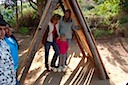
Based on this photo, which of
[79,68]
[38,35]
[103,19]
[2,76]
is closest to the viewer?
[2,76]

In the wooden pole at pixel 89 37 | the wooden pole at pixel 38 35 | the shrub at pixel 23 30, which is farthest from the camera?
the shrub at pixel 23 30

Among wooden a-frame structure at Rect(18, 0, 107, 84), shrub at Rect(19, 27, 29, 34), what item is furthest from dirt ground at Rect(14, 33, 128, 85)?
shrub at Rect(19, 27, 29, 34)

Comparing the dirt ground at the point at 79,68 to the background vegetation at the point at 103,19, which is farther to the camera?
the background vegetation at the point at 103,19

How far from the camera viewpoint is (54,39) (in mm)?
5812

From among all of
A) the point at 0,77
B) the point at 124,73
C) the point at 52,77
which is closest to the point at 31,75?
the point at 52,77

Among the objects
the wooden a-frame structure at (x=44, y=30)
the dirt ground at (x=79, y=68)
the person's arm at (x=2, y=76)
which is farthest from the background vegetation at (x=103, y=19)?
the person's arm at (x=2, y=76)

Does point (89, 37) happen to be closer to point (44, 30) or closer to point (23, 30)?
point (44, 30)

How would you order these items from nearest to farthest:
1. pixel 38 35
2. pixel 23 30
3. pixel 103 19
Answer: pixel 38 35 → pixel 103 19 → pixel 23 30

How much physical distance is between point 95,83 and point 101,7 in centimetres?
627

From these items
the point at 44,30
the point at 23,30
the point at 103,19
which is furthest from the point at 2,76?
the point at 23,30

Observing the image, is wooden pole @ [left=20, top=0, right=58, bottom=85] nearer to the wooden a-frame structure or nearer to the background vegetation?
the wooden a-frame structure

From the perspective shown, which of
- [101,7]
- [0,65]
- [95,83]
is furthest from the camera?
[101,7]

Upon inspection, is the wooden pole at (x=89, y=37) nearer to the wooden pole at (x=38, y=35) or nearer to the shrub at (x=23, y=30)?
the wooden pole at (x=38, y=35)

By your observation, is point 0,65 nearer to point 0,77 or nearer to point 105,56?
point 0,77
